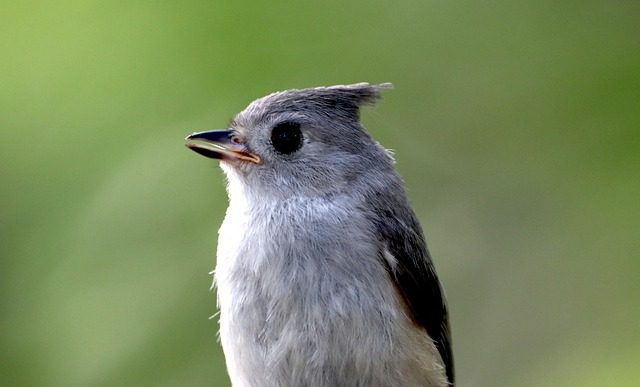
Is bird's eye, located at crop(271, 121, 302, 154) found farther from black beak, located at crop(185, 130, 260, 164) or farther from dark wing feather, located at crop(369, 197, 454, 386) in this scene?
dark wing feather, located at crop(369, 197, 454, 386)

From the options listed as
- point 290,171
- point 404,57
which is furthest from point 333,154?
point 404,57

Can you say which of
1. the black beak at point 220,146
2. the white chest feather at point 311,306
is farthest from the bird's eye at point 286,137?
the white chest feather at point 311,306

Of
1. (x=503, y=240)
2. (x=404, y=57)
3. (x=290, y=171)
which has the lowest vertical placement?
(x=503, y=240)

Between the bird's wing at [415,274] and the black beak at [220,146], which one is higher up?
the black beak at [220,146]

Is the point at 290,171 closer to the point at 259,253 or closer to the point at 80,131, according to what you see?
the point at 259,253

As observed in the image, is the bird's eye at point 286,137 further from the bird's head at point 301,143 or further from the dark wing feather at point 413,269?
the dark wing feather at point 413,269

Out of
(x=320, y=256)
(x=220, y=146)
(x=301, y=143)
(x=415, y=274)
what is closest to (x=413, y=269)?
(x=415, y=274)

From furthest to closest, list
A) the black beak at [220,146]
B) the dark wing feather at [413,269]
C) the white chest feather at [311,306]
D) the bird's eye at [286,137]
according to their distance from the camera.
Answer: the bird's eye at [286,137], the dark wing feather at [413,269], the black beak at [220,146], the white chest feather at [311,306]
